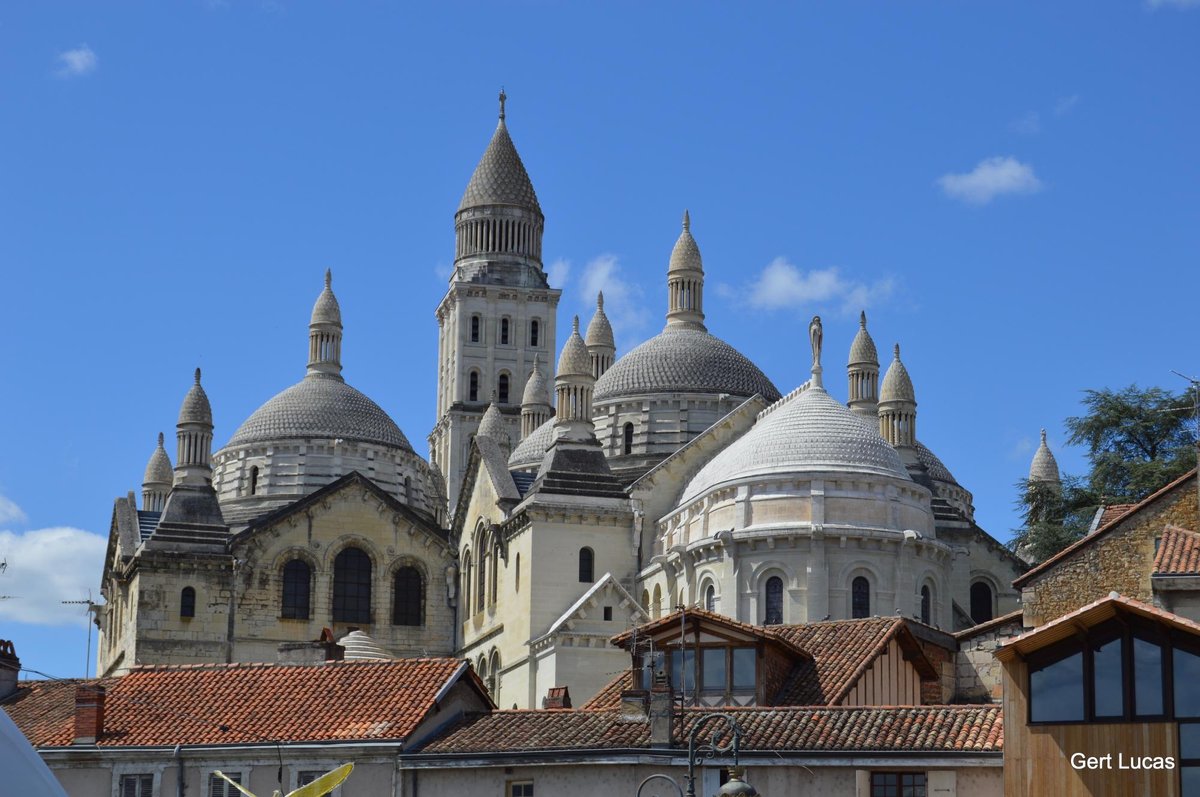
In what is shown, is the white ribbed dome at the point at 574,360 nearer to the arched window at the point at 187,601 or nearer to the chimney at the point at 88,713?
the arched window at the point at 187,601

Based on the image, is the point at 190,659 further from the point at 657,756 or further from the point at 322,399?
the point at 657,756

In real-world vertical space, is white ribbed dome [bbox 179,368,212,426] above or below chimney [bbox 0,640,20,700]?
above

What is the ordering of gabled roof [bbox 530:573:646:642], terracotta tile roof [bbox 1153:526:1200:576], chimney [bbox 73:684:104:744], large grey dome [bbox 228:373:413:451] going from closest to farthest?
terracotta tile roof [bbox 1153:526:1200:576] < chimney [bbox 73:684:104:744] < gabled roof [bbox 530:573:646:642] < large grey dome [bbox 228:373:413:451]

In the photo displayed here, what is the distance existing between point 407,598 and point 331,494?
14.9 ft

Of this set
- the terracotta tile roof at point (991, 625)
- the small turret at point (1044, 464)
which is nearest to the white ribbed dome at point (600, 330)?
the small turret at point (1044, 464)

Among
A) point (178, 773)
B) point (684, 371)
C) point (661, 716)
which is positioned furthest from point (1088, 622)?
point (684, 371)

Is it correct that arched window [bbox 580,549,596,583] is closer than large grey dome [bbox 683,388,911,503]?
No

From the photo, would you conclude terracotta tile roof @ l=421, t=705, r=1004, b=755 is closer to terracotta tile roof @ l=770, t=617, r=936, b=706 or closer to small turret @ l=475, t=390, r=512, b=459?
terracotta tile roof @ l=770, t=617, r=936, b=706

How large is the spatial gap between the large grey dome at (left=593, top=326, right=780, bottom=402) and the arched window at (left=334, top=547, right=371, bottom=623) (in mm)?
13753

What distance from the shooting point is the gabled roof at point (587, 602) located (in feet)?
203

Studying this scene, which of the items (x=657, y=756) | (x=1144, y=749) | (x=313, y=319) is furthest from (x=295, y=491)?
(x=1144, y=749)

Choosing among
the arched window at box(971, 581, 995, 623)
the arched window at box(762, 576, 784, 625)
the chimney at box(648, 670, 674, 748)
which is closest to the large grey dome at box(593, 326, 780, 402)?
the arched window at box(971, 581, 995, 623)

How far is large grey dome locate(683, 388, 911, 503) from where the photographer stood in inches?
2351

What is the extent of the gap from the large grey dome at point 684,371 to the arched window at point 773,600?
71.7 feet
